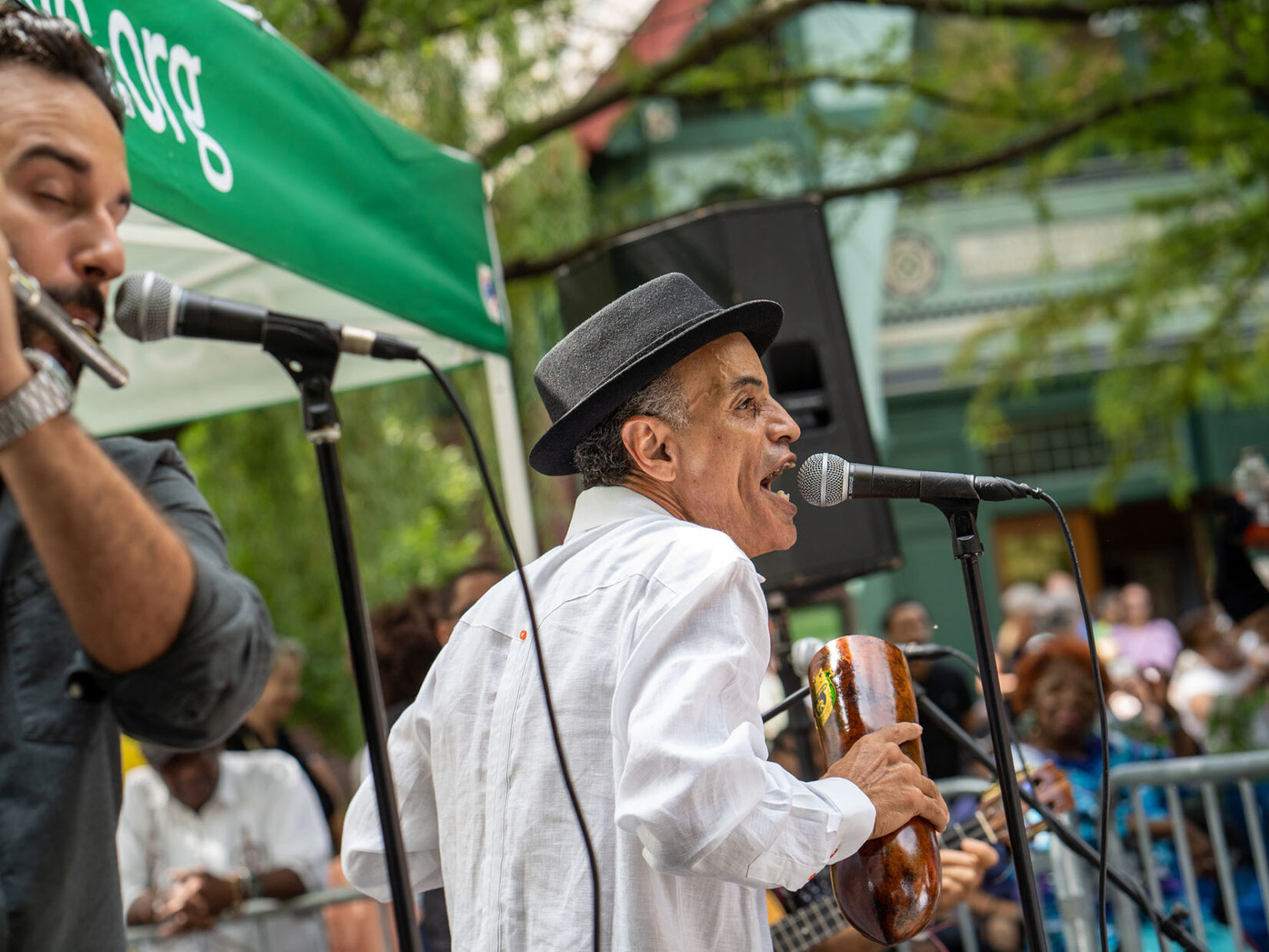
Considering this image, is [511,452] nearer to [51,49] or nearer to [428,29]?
[428,29]

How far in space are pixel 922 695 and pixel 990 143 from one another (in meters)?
4.64

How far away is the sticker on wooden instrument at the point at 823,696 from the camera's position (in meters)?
A: 1.88

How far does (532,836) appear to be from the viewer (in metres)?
1.69

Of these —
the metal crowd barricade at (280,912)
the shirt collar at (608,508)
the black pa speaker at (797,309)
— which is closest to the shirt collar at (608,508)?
the shirt collar at (608,508)

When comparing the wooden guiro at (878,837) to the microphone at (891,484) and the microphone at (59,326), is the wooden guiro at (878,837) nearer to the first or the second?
the microphone at (891,484)

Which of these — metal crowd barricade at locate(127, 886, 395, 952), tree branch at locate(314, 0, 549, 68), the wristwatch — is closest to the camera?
the wristwatch

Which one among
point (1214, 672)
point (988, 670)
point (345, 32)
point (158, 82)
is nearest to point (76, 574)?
point (988, 670)

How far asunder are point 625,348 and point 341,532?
25.5 inches

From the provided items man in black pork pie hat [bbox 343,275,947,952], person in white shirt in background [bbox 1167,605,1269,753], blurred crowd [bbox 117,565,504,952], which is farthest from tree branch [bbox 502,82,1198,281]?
man in black pork pie hat [bbox 343,275,947,952]

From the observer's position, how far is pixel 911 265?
41.4 feet

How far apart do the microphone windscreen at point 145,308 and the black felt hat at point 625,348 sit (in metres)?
0.73

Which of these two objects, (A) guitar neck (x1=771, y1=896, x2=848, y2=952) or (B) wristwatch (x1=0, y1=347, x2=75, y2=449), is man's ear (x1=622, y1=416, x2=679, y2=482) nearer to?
(B) wristwatch (x1=0, y1=347, x2=75, y2=449)

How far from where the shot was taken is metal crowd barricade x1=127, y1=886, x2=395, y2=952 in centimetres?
404

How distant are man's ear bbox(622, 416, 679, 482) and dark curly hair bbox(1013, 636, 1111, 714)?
3.32 metres
